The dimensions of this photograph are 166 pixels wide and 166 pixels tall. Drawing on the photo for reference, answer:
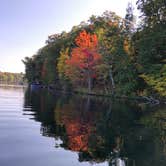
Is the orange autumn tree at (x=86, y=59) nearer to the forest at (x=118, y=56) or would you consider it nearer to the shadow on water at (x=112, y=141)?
the forest at (x=118, y=56)

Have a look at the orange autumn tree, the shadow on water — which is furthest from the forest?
the shadow on water

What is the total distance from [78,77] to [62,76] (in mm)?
11600

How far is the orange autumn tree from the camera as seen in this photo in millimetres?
58403

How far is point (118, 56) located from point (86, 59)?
45.7 feet

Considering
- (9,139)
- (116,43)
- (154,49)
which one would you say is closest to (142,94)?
(116,43)

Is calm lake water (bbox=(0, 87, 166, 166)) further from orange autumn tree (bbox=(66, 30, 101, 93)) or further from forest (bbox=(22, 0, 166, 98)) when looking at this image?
orange autumn tree (bbox=(66, 30, 101, 93))

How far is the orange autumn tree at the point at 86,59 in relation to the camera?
58403 mm

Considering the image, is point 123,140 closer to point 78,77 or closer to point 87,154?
point 87,154

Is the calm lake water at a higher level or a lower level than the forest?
lower

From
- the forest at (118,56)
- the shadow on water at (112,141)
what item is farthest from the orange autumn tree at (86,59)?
the shadow on water at (112,141)

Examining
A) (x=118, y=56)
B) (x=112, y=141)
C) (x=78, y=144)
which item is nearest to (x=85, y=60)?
(x=118, y=56)

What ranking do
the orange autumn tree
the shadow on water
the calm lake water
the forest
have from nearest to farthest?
the calm lake water
the shadow on water
the forest
the orange autumn tree

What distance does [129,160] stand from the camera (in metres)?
9.90

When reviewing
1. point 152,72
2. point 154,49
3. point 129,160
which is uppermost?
point 154,49
